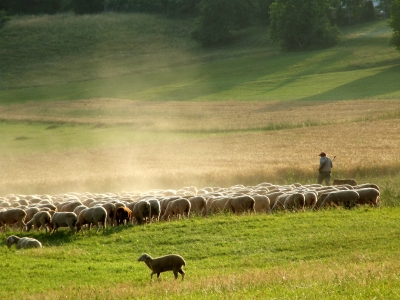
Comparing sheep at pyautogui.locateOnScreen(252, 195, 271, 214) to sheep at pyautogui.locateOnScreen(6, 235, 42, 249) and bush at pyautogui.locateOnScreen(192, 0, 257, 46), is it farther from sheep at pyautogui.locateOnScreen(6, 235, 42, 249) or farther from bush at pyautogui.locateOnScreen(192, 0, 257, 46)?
bush at pyautogui.locateOnScreen(192, 0, 257, 46)

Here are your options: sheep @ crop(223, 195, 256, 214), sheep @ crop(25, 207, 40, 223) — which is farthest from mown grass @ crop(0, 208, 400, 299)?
sheep @ crop(25, 207, 40, 223)

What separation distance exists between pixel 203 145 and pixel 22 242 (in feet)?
95.8

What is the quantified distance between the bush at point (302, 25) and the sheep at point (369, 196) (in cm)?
7783

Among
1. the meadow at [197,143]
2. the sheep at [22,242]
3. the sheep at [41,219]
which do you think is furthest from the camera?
the sheep at [41,219]

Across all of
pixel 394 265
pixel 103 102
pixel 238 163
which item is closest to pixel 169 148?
pixel 238 163

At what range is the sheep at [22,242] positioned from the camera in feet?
70.7

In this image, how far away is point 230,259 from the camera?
18844 mm

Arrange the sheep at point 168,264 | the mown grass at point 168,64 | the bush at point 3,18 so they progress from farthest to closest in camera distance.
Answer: the bush at point 3,18, the mown grass at point 168,64, the sheep at point 168,264

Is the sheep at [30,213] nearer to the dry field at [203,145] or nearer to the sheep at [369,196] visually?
the sheep at [369,196]

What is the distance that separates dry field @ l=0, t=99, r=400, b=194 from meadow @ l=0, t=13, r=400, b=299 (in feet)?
0.46

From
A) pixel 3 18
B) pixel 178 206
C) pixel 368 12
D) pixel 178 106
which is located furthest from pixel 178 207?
pixel 3 18

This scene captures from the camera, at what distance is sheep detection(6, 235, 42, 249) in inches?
848

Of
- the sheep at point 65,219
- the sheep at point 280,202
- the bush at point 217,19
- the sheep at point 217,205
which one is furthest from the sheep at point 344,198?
the bush at point 217,19

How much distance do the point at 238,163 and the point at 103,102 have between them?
3876cm
